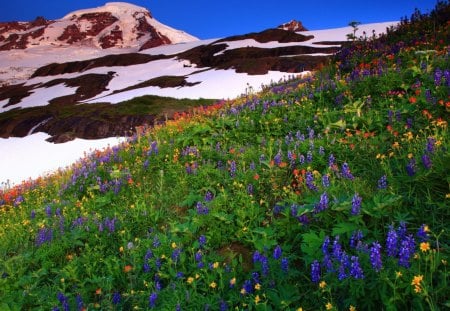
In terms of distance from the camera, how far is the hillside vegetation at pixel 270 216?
3.76 m

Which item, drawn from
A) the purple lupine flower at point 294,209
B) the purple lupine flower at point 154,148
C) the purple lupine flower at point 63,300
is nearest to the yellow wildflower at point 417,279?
the purple lupine flower at point 294,209

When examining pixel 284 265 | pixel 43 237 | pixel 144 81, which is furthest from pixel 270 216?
pixel 144 81

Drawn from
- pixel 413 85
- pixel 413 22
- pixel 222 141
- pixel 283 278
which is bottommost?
pixel 283 278

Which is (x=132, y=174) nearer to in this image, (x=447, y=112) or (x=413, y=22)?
(x=447, y=112)

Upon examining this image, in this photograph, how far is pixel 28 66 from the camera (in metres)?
153

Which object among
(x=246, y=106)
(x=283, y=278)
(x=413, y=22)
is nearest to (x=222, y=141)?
(x=246, y=106)

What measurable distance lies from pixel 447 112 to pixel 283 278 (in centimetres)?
451

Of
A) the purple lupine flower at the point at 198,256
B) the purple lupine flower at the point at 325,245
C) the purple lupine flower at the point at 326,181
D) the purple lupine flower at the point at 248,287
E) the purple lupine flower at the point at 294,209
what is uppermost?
the purple lupine flower at the point at 326,181

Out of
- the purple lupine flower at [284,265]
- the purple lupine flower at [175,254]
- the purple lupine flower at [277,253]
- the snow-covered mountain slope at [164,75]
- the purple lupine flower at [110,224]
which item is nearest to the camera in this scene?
the purple lupine flower at [284,265]

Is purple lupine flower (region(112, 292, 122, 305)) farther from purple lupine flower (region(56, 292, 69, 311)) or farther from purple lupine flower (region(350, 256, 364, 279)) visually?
purple lupine flower (region(350, 256, 364, 279))

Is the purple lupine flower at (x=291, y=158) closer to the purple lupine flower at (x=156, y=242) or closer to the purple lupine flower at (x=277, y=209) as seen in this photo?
the purple lupine flower at (x=277, y=209)

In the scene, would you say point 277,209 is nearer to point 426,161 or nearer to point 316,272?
point 316,272

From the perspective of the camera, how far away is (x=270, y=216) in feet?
18.1

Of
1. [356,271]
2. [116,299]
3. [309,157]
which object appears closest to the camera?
[356,271]
